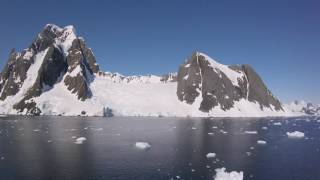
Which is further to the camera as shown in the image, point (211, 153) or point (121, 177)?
point (211, 153)

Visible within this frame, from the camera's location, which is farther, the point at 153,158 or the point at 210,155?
the point at 210,155

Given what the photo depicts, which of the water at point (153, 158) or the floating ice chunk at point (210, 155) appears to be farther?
the floating ice chunk at point (210, 155)

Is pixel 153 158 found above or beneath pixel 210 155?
beneath

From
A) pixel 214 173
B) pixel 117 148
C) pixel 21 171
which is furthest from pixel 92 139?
pixel 214 173

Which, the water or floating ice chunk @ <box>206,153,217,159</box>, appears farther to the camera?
floating ice chunk @ <box>206,153,217,159</box>

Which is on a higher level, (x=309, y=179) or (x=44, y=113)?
(x=44, y=113)

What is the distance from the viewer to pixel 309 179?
1674 inches

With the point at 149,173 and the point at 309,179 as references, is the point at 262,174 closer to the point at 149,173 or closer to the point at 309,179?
the point at 309,179

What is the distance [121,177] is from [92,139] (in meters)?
38.0

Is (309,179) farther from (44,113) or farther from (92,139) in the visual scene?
(44,113)

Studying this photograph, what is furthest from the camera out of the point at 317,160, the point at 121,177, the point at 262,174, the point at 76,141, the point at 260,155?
the point at 76,141

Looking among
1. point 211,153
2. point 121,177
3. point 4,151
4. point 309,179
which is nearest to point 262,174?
point 309,179

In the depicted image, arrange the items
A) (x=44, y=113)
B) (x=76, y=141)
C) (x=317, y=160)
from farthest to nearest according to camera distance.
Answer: (x=44, y=113)
(x=76, y=141)
(x=317, y=160)

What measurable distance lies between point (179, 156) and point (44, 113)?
6137 inches
